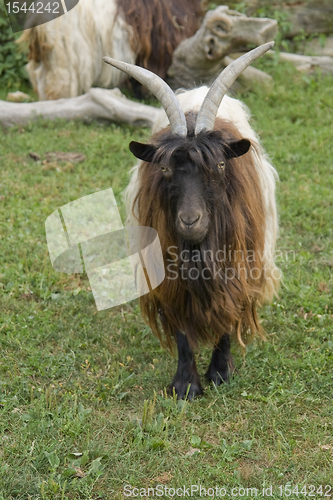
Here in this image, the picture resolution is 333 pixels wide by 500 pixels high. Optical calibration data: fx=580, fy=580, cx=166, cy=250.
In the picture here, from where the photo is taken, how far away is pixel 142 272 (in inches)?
165

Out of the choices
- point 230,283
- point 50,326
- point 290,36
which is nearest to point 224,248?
point 230,283

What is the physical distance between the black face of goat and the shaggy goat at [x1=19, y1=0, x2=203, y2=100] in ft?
17.3

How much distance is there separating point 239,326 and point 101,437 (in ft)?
3.84

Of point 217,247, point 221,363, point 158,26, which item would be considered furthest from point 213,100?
point 158,26

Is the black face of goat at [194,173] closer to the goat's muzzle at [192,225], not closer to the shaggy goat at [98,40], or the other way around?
the goat's muzzle at [192,225]

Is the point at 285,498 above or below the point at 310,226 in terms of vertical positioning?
above

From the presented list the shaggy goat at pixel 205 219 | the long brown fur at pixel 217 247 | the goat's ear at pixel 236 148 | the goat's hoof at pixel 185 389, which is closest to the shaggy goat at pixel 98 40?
the shaggy goat at pixel 205 219

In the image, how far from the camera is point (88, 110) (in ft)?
25.5

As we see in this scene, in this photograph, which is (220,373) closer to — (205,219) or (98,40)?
(205,219)

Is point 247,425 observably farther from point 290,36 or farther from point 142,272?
point 290,36

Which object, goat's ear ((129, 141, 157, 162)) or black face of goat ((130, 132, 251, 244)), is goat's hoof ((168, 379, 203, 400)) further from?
goat's ear ((129, 141, 157, 162))

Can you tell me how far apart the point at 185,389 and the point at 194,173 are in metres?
1.52

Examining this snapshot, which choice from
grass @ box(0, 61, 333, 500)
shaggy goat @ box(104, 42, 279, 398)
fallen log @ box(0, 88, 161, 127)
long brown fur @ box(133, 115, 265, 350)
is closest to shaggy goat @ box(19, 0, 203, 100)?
fallen log @ box(0, 88, 161, 127)

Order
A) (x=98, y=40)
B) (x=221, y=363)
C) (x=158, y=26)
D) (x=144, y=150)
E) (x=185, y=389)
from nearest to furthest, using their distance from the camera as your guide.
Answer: (x=144, y=150) < (x=185, y=389) < (x=221, y=363) < (x=98, y=40) < (x=158, y=26)
